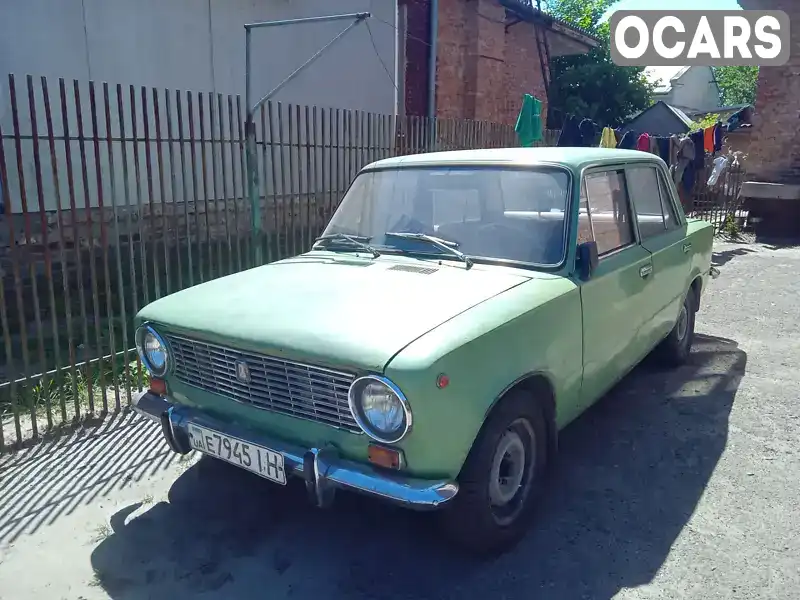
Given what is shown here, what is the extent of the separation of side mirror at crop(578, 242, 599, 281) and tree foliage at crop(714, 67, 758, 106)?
6533 cm

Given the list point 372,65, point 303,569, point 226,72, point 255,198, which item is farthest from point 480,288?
point 372,65

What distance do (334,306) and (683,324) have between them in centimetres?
350

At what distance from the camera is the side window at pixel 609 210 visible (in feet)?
11.9

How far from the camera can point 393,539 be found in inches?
121

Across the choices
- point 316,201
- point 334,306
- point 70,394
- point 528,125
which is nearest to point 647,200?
point 334,306

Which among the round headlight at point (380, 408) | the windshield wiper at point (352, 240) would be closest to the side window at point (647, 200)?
the windshield wiper at point (352, 240)

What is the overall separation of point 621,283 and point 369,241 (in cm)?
145

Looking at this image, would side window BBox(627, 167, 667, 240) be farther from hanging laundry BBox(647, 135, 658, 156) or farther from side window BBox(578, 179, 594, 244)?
hanging laundry BBox(647, 135, 658, 156)

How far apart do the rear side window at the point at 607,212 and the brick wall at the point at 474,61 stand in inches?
370

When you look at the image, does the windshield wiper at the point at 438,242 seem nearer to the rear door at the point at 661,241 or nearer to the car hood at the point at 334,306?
the car hood at the point at 334,306

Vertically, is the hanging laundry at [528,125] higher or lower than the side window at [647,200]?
higher

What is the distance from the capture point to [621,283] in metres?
3.71

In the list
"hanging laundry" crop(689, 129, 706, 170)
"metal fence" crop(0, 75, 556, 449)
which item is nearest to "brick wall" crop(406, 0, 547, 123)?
"metal fence" crop(0, 75, 556, 449)

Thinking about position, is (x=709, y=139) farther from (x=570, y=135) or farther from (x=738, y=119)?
(x=738, y=119)
